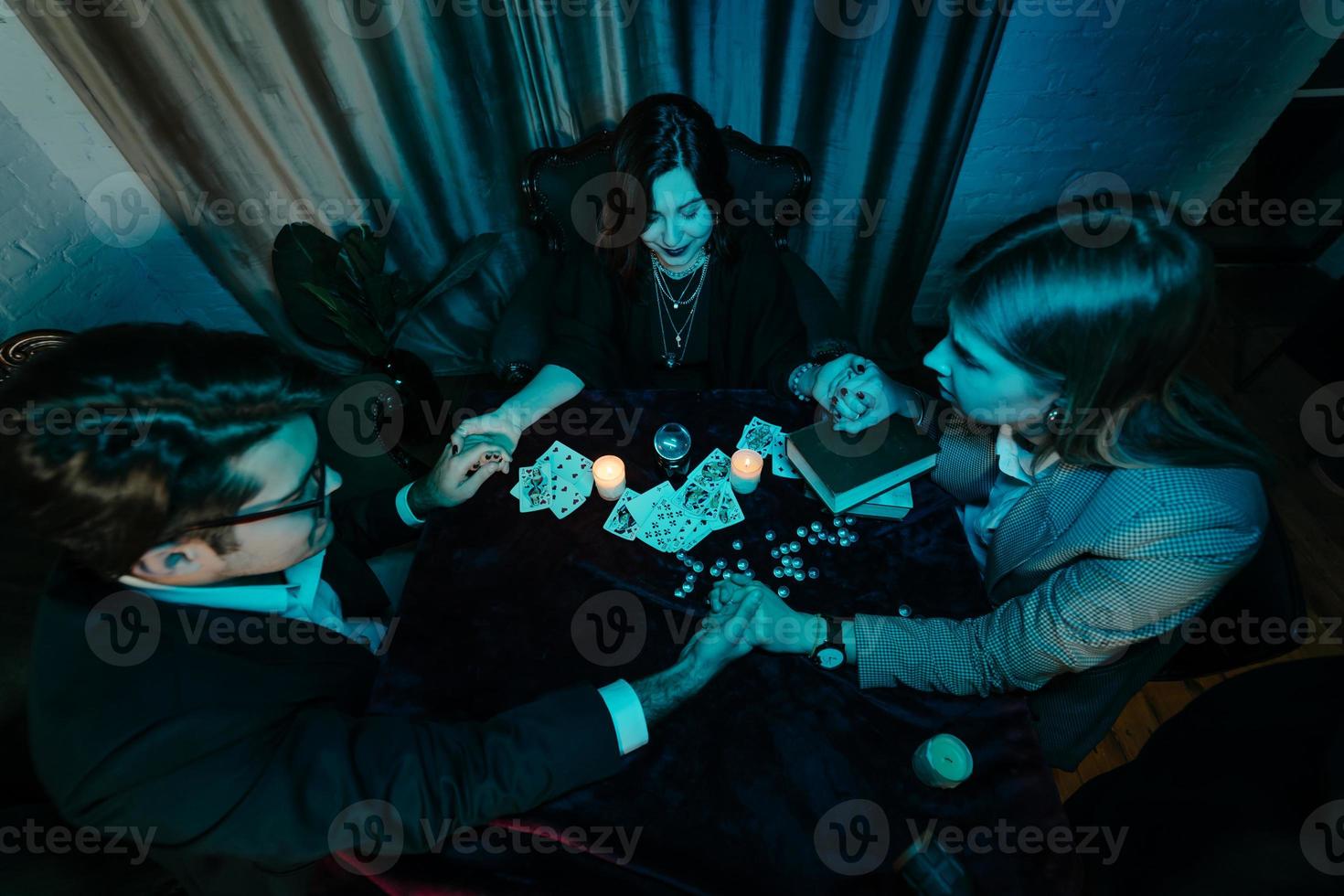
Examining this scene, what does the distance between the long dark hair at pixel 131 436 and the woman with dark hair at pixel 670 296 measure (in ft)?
2.01

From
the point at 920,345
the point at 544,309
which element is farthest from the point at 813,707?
the point at 920,345

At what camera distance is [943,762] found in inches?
43.1

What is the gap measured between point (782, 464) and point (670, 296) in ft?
3.02

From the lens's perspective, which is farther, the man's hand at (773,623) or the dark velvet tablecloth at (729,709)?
the man's hand at (773,623)

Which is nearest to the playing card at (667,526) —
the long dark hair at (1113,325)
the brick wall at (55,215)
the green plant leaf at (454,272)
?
the long dark hair at (1113,325)

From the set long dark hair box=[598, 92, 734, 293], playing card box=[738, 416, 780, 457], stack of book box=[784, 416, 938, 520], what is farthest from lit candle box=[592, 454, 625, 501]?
long dark hair box=[598, 92, 734, 293]

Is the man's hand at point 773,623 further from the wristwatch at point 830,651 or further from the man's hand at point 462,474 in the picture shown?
the man's hand at point 462,474

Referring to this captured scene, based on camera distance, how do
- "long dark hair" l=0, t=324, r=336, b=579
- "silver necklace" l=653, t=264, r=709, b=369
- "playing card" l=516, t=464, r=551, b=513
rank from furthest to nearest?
"silver necklace" l=653, t=264, r=709, b=369 < "playing card" l=516, t=464, r=551, b=513 < "long dark hair" l=0, t=324, r=336, b=579

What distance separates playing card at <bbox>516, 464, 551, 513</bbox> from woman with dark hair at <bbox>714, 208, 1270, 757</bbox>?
0.55m

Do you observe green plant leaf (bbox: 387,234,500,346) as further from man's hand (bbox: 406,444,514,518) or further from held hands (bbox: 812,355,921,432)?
held hands (bbox: 812,355,921,432)

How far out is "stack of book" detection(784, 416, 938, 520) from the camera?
1491mm

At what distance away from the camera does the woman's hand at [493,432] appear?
5.36 ft

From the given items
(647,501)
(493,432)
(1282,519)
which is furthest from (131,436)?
(1282,519)

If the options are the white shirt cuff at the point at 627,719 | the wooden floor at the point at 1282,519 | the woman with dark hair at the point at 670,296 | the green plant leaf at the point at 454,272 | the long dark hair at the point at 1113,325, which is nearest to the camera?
the long dark hair at the point at 1113,325
